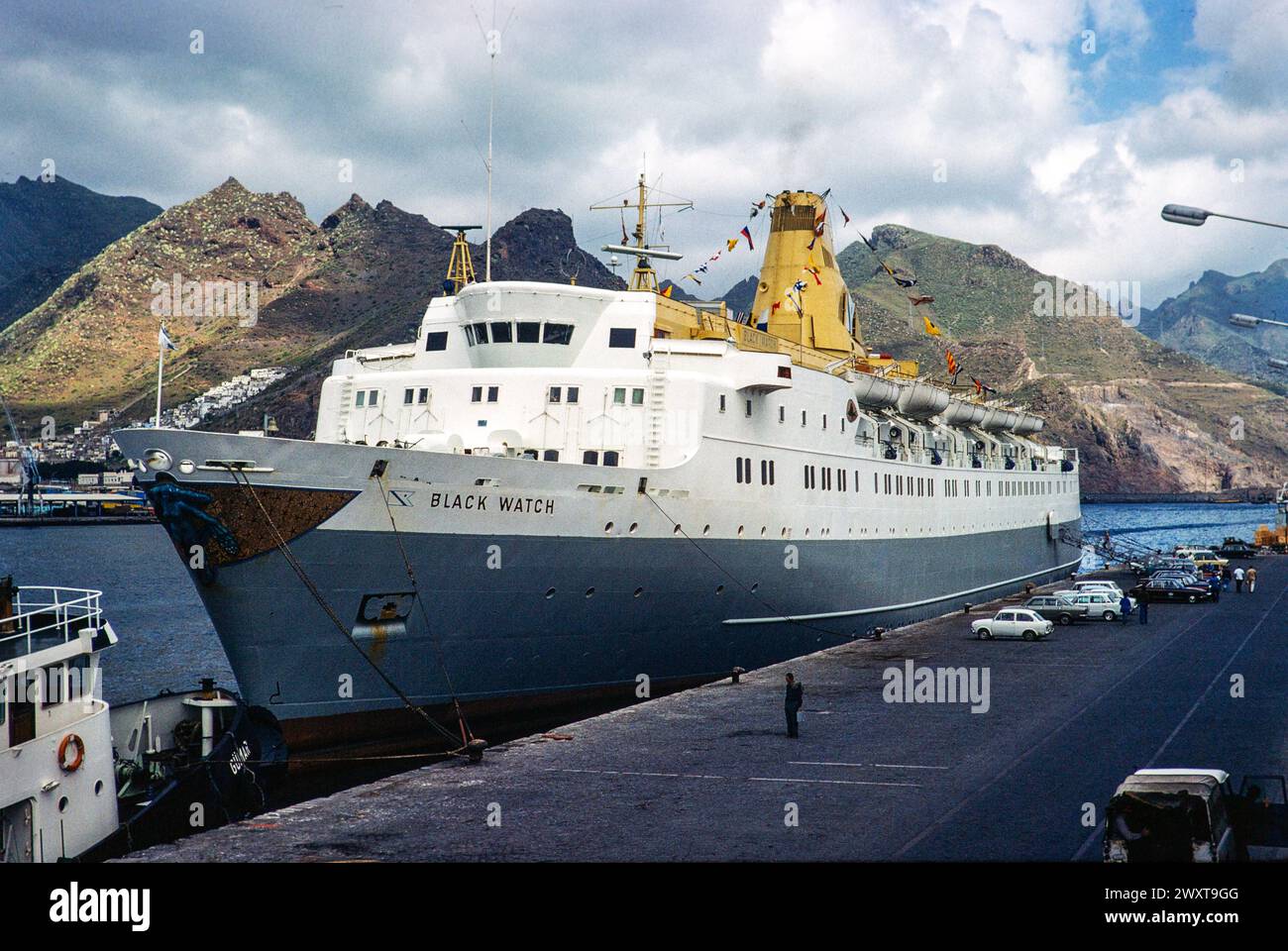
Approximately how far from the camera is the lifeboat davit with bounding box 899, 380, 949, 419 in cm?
4308

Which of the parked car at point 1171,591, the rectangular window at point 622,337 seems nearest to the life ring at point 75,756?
→ the rectangular window at point 622,337

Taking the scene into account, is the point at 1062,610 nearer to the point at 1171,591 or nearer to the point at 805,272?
the point at 1171,591

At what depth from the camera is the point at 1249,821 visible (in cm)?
1291

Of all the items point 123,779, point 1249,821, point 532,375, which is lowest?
point 123,779

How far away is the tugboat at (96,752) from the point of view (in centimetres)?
1578

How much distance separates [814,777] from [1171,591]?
3631 centimetres

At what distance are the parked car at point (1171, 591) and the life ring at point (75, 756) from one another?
139 feet

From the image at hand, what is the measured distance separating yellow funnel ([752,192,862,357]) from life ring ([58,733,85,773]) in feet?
100

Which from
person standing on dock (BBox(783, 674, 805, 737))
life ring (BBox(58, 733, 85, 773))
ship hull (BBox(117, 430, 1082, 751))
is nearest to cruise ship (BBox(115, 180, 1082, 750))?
ship hull (BBox(117, 430, 1082, 751))

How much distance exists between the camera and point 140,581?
282 feet

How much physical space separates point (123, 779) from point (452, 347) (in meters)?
13.4

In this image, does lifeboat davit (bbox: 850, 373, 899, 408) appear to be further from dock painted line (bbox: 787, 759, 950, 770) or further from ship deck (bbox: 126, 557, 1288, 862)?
dock painted line (bbox: 787, 759, 950, 770)
